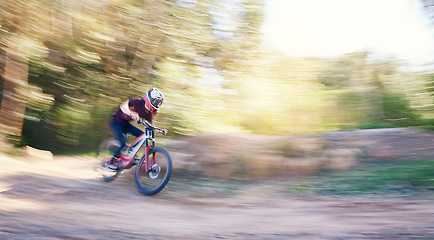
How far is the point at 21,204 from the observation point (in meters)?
4.79

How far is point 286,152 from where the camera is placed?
26.6ft

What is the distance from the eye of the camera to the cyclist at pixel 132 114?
609 centimetres

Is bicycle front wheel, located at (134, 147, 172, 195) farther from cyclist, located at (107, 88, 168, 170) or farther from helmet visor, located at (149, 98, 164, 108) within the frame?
helmet visor, located at (149, 98, 164, 108)

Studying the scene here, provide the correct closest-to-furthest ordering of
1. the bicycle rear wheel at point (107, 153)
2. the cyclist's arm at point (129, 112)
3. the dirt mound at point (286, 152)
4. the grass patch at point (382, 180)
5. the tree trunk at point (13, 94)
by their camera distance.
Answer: the cyclist's arm at point (129, 112)
the grass patch at point (382, 180)
the bicycle rear wheel at point (107, 153)
the dirt mound at point (286, 152)
the tree trunk at point (13, 94)

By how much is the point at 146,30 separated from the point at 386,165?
22.7 ft

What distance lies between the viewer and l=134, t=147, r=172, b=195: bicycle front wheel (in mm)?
5867

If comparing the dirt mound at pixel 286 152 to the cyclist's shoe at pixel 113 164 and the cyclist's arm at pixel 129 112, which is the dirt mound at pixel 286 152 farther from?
the cyclist's arm at pixel 129 112

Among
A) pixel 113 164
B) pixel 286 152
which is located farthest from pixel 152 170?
pixel 286 152

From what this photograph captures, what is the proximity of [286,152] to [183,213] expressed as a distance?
3.61 meters

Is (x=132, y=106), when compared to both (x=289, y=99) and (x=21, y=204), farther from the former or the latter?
(x=289, y=99)

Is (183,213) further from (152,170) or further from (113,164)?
(113,164)

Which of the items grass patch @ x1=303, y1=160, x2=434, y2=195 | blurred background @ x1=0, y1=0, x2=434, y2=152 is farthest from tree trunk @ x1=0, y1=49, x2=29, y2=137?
grass patch @ x1=303, y1=160, x2=434, y2=195

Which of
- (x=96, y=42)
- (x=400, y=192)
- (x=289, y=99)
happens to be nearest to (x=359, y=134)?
(x=400, y=192)

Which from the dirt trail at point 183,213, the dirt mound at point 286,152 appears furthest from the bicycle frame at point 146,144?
the dirt mound at point 286,152
